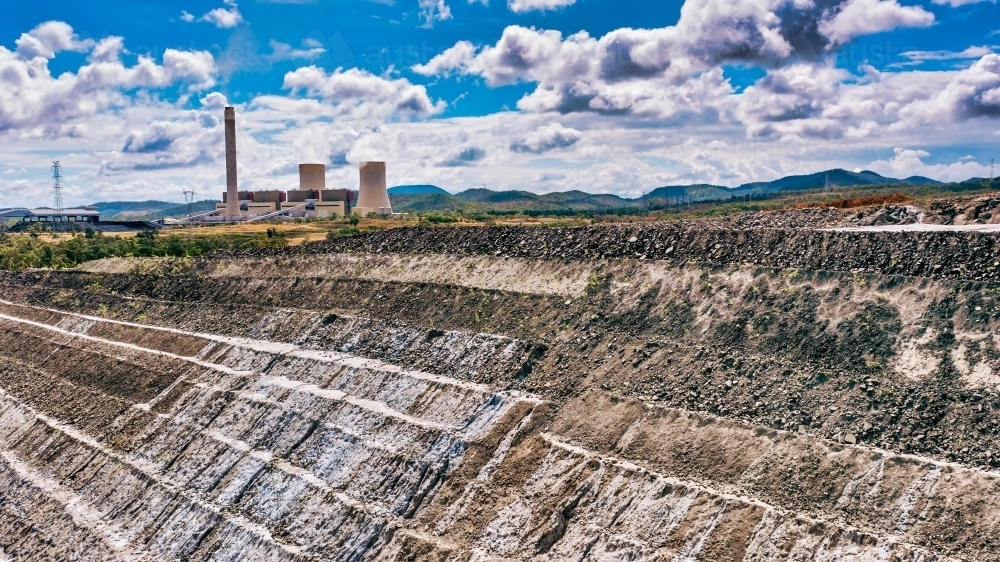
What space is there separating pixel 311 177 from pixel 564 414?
520ft

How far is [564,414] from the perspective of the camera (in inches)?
1038

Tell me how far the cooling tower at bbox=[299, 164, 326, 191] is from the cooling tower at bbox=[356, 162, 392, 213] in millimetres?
17750

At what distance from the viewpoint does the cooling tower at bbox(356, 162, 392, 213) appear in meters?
162

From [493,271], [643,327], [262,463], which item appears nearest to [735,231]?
[643,327]

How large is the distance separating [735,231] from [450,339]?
12287mm

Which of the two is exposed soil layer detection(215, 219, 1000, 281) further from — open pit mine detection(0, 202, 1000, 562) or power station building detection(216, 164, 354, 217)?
power station building detection(216, 164, 354, 217)

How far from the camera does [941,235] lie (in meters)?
28.0

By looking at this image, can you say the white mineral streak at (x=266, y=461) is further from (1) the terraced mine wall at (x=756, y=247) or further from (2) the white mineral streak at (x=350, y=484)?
(1) the terraced mine wall at (x=756, y=247)

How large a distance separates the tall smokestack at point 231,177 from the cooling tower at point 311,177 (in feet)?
44.9

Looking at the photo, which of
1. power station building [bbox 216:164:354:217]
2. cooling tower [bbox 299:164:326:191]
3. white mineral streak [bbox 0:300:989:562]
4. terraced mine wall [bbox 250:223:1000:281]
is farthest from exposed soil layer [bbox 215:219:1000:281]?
cooling tower [bbox 299:164:326:191]

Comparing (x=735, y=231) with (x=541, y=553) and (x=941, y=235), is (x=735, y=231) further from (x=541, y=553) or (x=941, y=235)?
(x=541, y=553)

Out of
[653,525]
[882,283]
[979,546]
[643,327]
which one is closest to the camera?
[979,546]

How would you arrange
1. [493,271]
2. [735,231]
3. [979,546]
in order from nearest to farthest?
[979,546] < [735,231] < [493,271]

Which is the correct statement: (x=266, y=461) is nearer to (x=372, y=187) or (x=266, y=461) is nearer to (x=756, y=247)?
(x=756, y=247)
